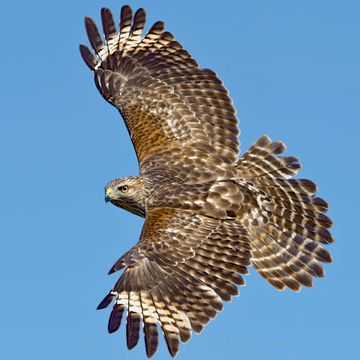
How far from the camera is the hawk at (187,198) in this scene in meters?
13.4

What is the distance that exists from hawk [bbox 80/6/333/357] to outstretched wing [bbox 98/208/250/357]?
13mm

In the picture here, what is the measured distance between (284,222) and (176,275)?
7.02 ft

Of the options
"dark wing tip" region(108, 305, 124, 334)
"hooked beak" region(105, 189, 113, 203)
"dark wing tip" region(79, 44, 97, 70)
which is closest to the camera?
"dark wing tip" region(108, 305, 124, 334)

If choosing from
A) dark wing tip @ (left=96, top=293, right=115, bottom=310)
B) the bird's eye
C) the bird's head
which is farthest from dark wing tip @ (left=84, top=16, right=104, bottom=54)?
dark wing tip @ (left=96, top=293, right=115, bottom=310)

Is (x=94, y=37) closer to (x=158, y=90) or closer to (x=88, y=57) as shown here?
(x=88, y=57)

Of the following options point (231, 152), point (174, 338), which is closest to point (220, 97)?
point (231, 152)

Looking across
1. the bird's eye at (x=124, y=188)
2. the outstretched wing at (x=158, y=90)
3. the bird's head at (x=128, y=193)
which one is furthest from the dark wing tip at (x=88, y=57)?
the bird's eye at (x=124, y=188)

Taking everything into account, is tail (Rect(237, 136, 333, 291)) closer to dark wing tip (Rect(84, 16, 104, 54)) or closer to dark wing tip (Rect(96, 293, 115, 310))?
dark wing tip (Rect(96, 293, 115, 310))

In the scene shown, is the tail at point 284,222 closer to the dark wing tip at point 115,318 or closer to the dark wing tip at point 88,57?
the dark wing tip at point 115,318

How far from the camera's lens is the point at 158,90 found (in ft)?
53.2

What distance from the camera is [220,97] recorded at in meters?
15.8

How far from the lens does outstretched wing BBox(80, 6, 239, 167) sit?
15.6 meters

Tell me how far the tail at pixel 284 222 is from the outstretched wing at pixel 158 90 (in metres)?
0.45

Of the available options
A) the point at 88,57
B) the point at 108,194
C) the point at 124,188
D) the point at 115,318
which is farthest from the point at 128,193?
the point at 88,57
